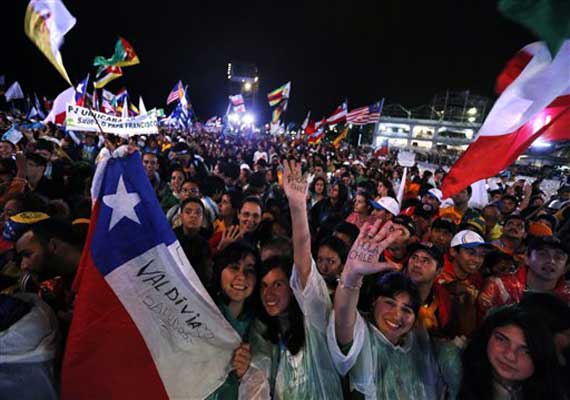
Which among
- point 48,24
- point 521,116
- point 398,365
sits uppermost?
point 48,24

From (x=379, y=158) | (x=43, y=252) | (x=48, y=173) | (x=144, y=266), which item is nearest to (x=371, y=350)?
(x=144, y=266)

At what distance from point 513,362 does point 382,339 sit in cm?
75

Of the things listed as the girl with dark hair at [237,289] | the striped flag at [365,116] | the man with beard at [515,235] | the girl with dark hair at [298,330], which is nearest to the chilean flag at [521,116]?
the girl with dark hair at [298,330]

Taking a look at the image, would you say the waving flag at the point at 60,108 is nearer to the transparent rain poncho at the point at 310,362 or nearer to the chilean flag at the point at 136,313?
the chilean flag at the point at 136,313

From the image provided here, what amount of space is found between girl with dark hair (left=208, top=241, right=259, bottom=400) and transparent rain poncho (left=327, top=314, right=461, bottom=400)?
0.60 m

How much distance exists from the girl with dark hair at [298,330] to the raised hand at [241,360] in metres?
0.08

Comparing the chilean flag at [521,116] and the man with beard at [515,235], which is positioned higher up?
the chilean flag at [521,116]

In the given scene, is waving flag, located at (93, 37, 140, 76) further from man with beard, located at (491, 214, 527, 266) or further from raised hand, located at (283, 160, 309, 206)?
man with beard, located at (491, 214, 527, 266)

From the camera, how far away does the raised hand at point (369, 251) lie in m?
1.75

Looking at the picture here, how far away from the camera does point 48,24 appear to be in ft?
8.73

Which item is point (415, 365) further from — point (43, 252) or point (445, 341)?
point (43, 252)

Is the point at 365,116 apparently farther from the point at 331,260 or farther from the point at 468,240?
the point at 331,260

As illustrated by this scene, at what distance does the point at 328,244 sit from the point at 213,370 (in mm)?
1476

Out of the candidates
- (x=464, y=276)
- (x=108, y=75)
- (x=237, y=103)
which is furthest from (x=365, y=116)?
(x=464, y=276)
